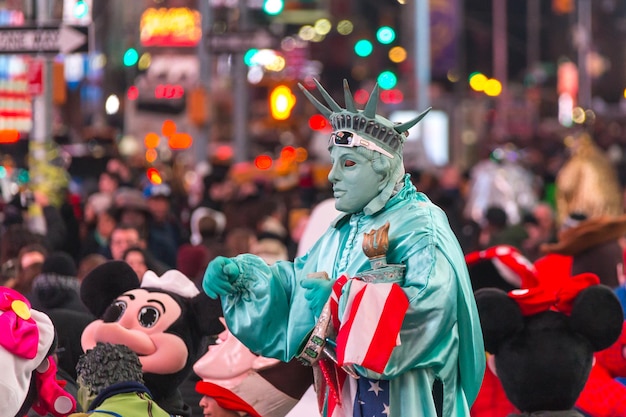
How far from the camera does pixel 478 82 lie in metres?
63.9

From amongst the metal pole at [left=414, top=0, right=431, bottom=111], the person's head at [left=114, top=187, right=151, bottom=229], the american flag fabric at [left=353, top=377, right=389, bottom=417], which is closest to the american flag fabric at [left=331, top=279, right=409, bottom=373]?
the american flag fabric at [left=353, top=377, right=389, bottom=417]

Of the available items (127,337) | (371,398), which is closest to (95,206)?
(127,337)

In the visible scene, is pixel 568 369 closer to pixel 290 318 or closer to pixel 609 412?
pixel 609 412

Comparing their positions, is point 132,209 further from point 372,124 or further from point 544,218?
point 372,124

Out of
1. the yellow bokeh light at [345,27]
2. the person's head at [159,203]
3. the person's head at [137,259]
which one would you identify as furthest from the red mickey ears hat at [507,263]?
the yellow bokeh light at [345,27]

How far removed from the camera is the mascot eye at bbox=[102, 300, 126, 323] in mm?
7922

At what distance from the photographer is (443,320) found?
252 inches

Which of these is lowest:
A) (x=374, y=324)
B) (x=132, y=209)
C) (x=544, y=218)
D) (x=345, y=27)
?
(x=544, y=218)

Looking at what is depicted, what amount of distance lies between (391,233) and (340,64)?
4999 centimetres

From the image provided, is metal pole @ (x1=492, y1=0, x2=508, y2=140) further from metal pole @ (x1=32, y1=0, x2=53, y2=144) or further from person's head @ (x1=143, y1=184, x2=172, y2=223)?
metal pole @ (x1=32, y1=0, x2=53, y2=144)

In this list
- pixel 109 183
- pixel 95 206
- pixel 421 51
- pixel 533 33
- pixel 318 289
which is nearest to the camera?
pixel 318 289

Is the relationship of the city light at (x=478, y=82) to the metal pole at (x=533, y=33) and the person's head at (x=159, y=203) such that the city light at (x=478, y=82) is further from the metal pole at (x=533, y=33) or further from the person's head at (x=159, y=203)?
the person's head at (x=159, y=203)

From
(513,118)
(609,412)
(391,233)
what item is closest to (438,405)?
(391,233)

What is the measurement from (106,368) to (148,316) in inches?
41.1
